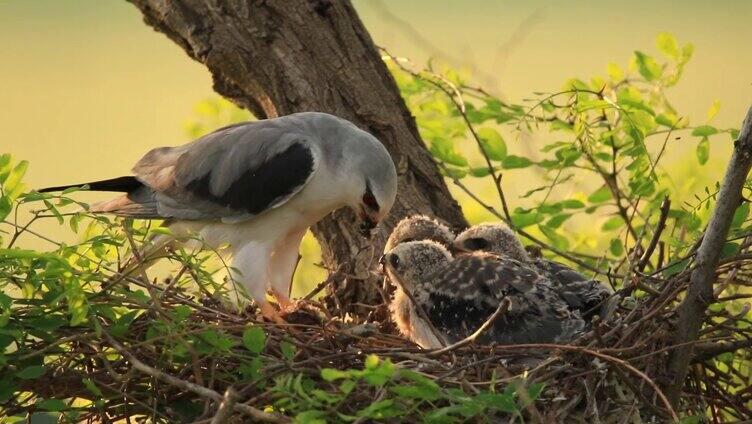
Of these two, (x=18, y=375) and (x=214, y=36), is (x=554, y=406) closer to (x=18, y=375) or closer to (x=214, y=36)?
(x=18, y=375)

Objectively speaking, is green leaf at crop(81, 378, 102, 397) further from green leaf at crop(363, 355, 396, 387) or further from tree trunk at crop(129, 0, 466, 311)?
tree trunk at crop(129, 0, 466, 311)

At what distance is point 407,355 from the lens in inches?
173

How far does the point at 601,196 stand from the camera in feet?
21.1

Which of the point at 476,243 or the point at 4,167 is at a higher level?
the point at 4,167

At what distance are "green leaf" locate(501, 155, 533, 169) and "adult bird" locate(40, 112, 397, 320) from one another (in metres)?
0.76

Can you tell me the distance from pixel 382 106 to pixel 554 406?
2527mm

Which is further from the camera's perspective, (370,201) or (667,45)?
(667,45)

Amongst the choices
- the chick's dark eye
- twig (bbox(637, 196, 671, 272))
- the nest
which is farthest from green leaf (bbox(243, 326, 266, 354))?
the chick's dark eye

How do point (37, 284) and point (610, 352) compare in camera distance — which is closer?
point (37, 284)

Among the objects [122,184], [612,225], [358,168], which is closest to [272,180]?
[358,168]

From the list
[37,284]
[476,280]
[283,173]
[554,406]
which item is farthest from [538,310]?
[37,284]

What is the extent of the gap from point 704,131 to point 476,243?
123cm

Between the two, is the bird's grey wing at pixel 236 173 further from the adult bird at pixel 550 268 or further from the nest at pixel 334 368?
the nest at pixel 334 368

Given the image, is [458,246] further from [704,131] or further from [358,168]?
[704,131]
